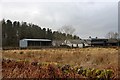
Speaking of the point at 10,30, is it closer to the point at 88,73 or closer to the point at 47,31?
the point at 47,31

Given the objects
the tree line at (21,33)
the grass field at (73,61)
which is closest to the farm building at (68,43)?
the tree line at (21,33)

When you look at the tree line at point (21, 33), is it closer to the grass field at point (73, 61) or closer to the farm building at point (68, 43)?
the farm building at point (68, 43)

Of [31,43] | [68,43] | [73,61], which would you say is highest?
[31,43]

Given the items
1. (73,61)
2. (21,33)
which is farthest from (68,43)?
(73,61)

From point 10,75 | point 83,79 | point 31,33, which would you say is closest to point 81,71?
point 83,79

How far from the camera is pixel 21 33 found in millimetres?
70625

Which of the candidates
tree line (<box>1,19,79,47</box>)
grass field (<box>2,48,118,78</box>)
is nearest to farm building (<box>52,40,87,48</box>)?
tree line (<box>1,19,79,47</box>)

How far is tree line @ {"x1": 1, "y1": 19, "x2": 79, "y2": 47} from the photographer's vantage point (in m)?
63.3

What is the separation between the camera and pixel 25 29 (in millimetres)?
70375

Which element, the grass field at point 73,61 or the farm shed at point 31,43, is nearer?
the grass field at point 73,61

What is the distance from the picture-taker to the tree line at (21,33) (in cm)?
6334

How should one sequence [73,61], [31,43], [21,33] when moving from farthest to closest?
[21,33]
[31,43]
[73,61]

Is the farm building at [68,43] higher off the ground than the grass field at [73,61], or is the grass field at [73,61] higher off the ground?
the farm building at [68,43]

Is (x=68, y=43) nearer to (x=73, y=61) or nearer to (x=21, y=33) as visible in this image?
(x=21, y=33)
